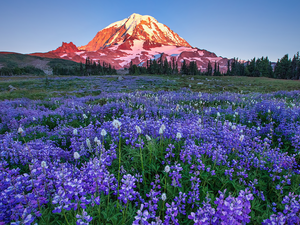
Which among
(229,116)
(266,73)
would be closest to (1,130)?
(229,116)

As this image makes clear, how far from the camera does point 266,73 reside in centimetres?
8525

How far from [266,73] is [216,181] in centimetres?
10915

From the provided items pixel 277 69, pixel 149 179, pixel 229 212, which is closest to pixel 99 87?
pixel 149 179

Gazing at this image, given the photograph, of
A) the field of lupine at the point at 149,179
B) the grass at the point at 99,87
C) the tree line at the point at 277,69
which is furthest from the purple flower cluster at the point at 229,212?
the tree line at the point at 277,69

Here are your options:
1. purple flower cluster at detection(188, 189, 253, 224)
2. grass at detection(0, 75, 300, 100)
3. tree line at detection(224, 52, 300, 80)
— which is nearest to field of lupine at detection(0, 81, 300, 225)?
purple flower cluster at detection(188, 189, 253, 224)

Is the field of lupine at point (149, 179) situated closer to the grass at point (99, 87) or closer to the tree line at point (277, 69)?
the grass at point (99, 87)

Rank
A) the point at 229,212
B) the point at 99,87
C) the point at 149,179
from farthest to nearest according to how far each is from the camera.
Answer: the point at 99,87 → the point at 149,179 → the point at 229,212

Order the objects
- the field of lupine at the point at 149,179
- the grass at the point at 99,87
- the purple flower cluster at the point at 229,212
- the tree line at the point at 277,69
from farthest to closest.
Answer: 1. the tree line at the point at 277,69
2. the grass at the point at 99,87
3. the field of lupine at the point at 149,179
4. the purple flower cluster at the point at 229,212

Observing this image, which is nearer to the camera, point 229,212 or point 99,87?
point 229,212

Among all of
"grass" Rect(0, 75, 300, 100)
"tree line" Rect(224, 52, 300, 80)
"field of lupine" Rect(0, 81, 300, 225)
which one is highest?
"tree line" Rect(224, 52, 300, 80)

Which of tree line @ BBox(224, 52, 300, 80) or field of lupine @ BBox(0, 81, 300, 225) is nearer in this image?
field of lupine @ BBox(0, 81, 300, 225)

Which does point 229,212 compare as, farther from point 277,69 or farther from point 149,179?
point 277,69

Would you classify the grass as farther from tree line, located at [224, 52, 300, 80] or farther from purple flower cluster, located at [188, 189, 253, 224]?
tree line, located at [224, 52, 300, 80]

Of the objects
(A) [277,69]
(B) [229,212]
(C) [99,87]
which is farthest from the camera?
(A) [277,69]
